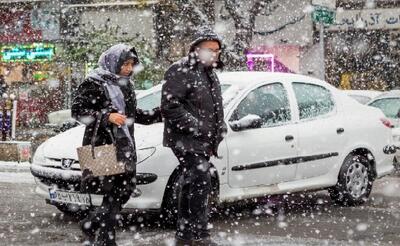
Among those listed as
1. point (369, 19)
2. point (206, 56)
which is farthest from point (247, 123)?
point (369, 19)

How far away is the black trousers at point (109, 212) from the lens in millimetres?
5660

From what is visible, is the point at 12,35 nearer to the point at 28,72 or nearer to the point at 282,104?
the point at 28,72

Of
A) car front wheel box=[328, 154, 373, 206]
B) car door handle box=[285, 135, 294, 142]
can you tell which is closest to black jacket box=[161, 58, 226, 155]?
car door handle box=[285, 135, 294, 142]

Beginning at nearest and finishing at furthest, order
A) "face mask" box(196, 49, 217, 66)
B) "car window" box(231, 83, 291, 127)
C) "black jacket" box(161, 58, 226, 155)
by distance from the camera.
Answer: "black jacket" box(161, 58, 226, 155) → "face mask" box(196, 49, 217, 66) → "car window" box(231, 83, 291, 127)

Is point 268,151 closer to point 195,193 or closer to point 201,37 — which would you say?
point 195,193

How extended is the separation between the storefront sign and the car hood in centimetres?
1958

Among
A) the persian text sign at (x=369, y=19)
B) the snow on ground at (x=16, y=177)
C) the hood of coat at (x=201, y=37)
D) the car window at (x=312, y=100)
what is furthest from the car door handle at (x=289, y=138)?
the persian text sign at (x=369, y=19)

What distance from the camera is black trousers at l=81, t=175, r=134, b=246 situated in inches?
223

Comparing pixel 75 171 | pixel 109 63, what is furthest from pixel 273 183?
pixel 109 63

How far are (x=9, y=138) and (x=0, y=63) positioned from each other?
38.0ft

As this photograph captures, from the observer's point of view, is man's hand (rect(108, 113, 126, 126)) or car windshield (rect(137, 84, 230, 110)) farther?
car windshield (rect(137, 84, 230, 110))

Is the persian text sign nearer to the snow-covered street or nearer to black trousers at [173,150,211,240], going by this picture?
the snow-covered street

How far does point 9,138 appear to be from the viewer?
1627cm

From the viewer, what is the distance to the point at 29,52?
26.7 m
